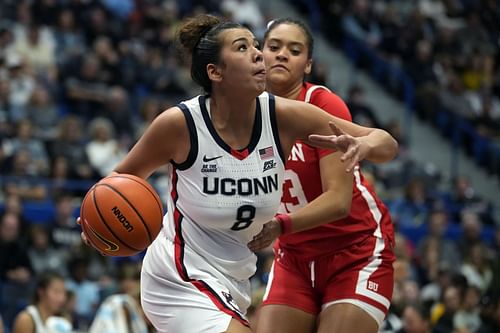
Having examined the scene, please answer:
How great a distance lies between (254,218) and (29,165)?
7.33m

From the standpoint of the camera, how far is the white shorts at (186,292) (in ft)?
15.6

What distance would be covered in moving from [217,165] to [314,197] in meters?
0.80

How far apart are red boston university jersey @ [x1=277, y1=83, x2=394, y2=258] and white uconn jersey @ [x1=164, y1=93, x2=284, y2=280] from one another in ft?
1.49

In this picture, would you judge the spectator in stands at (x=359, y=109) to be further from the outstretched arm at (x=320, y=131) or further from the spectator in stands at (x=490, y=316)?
the outstretched arm at (x=320, y=131)

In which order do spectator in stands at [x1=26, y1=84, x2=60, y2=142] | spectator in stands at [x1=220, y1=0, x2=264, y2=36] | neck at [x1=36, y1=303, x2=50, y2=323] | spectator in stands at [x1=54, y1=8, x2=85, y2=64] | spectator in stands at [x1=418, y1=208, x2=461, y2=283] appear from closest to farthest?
1. neck at [x1=36, y1=303, x2=50, y2=323]
2. spectator in stands at [x1=26, y1=84, x2=60, y2=142]
3. spectator in stands at [x1=418, y1=208, x2=461, y2=283]
4. spectator in stands at [x1=54, y1=8, x2=85, y2=64]
5. spectator in stands at [x1=220, y1=0, x2=264, y2=36]

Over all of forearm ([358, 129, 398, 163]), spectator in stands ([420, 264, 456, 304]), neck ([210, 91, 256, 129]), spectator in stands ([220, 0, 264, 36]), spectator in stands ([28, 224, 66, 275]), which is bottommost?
spectator in stands ([420, 264, 456, 304])

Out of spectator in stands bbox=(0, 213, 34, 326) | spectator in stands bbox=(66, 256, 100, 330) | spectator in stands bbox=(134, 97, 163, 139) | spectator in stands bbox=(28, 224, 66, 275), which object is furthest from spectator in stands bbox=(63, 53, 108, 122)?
spectator in stands bbox=(66, 256, 100, 330)

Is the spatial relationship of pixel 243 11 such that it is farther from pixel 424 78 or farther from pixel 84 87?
pixel 84 87

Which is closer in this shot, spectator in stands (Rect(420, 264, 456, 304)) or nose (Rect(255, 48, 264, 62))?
nose (Rect(255, 48, 264, 62))

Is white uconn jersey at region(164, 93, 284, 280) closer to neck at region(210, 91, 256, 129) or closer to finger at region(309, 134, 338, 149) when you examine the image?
neck at region(210, 91, 256, 129)

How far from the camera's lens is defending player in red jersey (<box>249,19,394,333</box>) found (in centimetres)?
538

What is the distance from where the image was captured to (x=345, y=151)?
4926 mm

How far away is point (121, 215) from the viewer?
4828mm

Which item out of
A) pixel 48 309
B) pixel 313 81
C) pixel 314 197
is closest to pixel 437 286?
pixel 313 81
